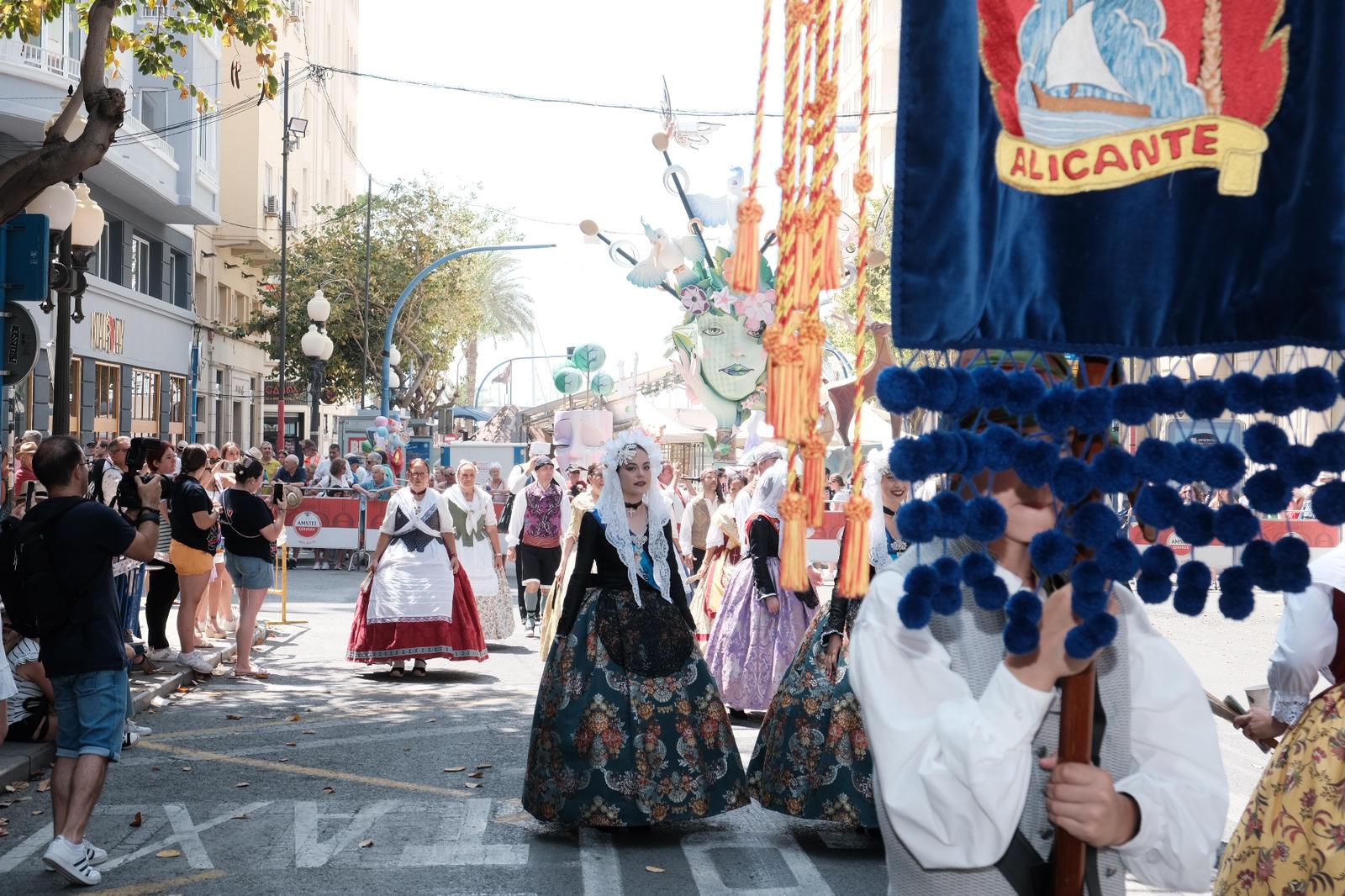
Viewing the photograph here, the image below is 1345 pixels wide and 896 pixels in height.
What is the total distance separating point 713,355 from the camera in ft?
50.7

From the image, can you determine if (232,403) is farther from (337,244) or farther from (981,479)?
(981,479)

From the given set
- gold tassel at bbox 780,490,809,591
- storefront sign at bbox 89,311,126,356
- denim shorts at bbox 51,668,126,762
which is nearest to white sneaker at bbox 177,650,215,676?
denim shorts at bbox 51,668,126,762

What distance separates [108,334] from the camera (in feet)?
89.8

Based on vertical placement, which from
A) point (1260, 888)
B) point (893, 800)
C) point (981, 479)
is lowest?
point (1260, 888)

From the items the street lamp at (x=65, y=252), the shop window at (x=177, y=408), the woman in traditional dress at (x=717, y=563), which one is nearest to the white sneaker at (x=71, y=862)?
the street lamp at (x=65, y=252)

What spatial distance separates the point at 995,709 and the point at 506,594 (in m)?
12.7

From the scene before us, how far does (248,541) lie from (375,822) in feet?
17.5

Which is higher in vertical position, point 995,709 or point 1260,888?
point 995,709

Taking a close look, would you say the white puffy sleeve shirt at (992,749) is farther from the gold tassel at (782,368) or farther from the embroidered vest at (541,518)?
the embroidered vest at (541,518)

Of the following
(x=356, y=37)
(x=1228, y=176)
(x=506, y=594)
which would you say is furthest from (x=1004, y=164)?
(x=356, y=37)

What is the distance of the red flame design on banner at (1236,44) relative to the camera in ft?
8.10

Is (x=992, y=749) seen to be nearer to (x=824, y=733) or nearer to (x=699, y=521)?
(x=824, y=733)

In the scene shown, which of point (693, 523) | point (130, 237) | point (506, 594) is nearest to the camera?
point (506, 594)

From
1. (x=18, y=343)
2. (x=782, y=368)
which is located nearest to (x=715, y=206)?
(x=18, y=343)
